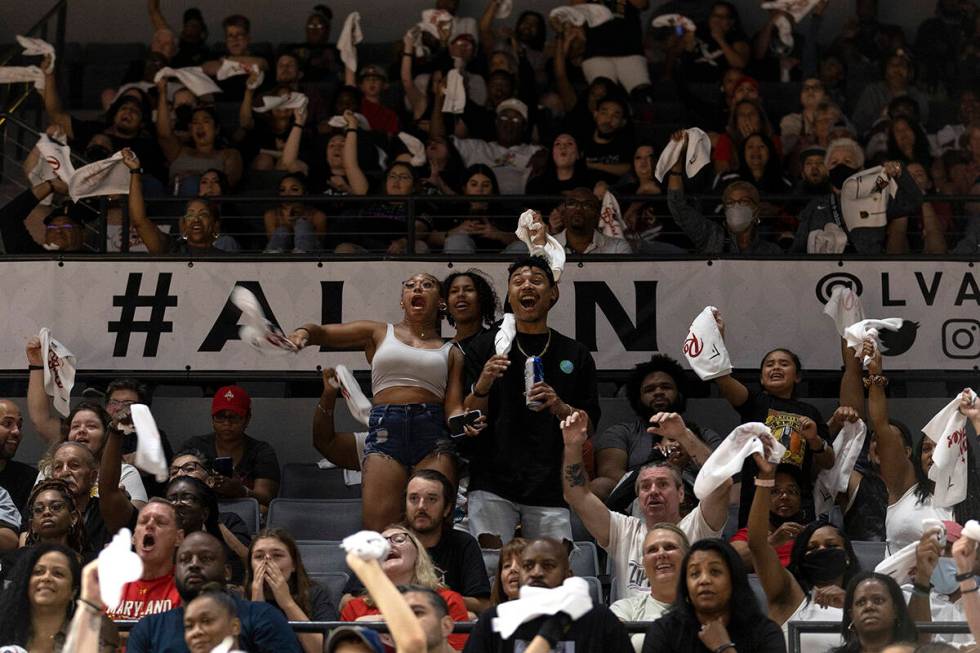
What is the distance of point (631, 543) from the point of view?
25.9ft

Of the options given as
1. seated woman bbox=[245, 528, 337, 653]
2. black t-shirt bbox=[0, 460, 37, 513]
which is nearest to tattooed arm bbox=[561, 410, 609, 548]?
seated woman bbox=[245, 528, 337, 653]

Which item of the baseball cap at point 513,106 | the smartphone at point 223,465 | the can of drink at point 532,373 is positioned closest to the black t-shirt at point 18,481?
the smartphone at point 223,465

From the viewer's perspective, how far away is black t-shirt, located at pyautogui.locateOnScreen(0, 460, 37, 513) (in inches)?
354

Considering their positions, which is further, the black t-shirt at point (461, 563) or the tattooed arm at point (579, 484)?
the tattooed arm at point (579, 484)

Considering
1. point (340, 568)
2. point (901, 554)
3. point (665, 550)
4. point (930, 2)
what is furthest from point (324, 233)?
point (930, 2)

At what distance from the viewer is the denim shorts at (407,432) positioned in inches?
331

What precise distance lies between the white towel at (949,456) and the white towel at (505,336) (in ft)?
6.27

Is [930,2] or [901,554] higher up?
[930,2]

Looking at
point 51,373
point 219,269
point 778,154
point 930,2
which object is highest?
point 930,2

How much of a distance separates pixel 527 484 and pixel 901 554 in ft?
6.37

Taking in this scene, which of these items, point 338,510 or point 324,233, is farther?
point 324,233

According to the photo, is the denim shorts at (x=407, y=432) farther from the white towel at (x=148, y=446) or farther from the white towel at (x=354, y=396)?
the white towel at (x=148, y=446)

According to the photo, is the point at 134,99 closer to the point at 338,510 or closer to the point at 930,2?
the point at 338,510

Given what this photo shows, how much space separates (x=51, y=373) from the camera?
9.75 metres
